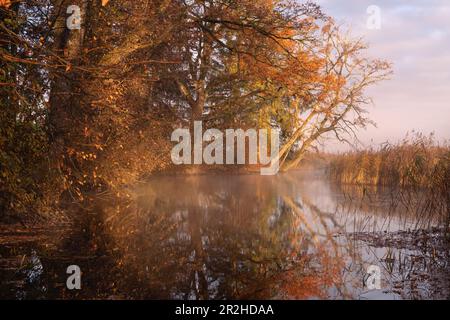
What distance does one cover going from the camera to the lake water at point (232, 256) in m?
4.46

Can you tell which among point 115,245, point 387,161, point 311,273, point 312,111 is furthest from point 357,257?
point 312,111

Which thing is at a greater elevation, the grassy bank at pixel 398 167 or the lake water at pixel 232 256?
the grassy bank at pixel 398 167

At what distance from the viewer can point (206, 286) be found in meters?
4.64

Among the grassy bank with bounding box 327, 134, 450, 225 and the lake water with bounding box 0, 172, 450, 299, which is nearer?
the lake water with bounding box 0, 172, 450, 299

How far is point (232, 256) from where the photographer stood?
19.3 ft

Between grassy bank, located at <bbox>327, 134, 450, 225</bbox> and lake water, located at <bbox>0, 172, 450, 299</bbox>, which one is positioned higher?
grassy bank, located at <bbox>327, 134, 450, 225</bbox>

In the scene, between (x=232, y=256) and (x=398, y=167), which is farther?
(x=398, y=167)

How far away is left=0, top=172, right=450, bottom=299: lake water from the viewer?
4465 mm

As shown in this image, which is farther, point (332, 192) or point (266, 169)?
point (266, 169)

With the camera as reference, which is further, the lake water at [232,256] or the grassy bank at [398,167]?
the grassy bank at [398,167]

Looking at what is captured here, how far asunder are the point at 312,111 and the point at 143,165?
45.0 ft

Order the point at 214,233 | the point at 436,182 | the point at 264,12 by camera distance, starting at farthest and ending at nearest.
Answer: the point at 264,12 → the point at 214,233 → the point at 436,182
